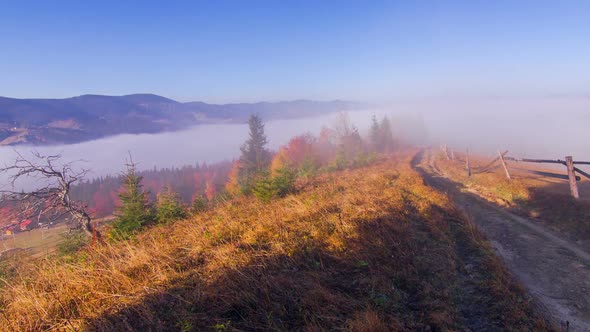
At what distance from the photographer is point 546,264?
8.07 metres

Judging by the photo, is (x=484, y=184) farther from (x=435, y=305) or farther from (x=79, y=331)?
(x=79, y=331)

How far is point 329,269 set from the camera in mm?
5992

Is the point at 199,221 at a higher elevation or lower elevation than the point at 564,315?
higher

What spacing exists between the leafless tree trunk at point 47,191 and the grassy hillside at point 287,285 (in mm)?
5619

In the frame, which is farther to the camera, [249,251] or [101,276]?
[249,251]

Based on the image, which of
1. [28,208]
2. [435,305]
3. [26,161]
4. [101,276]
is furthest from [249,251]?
[26,161]

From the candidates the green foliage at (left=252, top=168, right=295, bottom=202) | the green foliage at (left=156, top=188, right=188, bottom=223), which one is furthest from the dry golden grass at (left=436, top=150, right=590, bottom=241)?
the green foliage at (left=156, top=188, right=188, bottom=223)

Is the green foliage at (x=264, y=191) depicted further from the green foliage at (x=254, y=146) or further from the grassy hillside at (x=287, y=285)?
the green foliage at (x=254, y=146)

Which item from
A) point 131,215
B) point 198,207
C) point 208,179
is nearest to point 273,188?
point 198,207

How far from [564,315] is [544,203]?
10.9 metres

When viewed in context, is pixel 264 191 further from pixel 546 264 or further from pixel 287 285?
pixel 546 264

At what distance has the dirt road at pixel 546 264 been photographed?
19.0 feet

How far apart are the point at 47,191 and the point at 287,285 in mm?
13763

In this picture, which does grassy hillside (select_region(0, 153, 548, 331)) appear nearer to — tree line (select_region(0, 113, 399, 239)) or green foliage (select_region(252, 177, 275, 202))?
tree line (select_region(0, 113, 399, 239))
